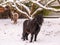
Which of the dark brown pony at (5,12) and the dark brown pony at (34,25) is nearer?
the dark brown pony at (34,25)

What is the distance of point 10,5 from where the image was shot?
12.6m

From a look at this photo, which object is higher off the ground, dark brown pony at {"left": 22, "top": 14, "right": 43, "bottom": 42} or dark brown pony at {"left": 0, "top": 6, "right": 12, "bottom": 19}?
dark brown pony at {"left": 22, "top": 14, "right": 43, "bottom": 42}

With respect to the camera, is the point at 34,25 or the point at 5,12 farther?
the point at 5,12

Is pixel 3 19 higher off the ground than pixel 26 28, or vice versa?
pixel 26 28

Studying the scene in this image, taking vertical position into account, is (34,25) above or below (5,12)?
above

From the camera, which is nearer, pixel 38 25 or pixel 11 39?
pixel 38 25

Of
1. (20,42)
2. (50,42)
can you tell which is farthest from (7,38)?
(50,42)

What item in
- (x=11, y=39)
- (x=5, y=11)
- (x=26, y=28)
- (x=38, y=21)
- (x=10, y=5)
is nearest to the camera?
(x=38, y=21)

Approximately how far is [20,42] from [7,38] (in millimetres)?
876

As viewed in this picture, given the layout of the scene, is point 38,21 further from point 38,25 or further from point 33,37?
point 33,37

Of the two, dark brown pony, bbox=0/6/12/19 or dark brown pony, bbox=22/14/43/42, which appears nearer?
dark brown pony, bbox=22/14/43/42

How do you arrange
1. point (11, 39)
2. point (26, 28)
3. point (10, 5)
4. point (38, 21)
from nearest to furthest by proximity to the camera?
point (38, 21)
point (26, 28)
point (11, 39)
point (10, 5)

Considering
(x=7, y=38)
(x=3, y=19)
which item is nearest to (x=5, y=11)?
(x=3, y=19)

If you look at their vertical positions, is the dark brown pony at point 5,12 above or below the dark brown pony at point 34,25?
below
